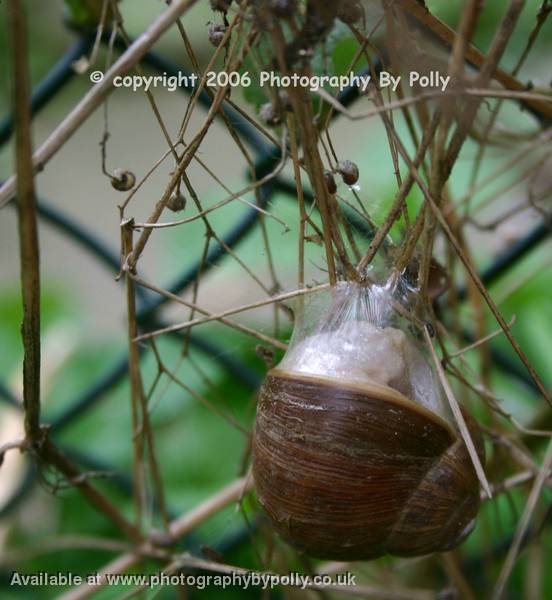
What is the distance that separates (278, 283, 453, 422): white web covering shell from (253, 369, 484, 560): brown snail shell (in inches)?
0.6

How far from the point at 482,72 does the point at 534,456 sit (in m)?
0.49

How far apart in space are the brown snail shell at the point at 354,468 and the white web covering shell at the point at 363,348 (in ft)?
0.05

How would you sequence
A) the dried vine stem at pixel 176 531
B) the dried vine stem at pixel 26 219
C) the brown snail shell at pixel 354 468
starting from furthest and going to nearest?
the dried vine stem at pixel 176 531 < the brown snail shell at pixel 354 468 < the dried vine stem at pixel 26 219

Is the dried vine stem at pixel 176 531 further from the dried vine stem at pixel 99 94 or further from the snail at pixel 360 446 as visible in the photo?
the dried vine stem at pixel 99 94

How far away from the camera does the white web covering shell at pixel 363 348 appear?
0.45m

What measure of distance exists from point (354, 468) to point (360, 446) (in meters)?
0.01

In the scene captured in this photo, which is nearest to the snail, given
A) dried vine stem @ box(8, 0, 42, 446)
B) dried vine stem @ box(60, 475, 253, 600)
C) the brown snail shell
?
the brown snail shell

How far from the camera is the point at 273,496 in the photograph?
449 mm

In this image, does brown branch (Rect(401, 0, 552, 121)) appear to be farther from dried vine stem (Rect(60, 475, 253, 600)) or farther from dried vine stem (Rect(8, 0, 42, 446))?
dried vine stem (Rect(60, 475, 253, 600))

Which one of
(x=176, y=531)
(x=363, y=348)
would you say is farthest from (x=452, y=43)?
(x=176, y=531)

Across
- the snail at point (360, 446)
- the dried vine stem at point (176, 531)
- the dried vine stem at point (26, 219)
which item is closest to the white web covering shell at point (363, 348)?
the snail at point (360, 446)

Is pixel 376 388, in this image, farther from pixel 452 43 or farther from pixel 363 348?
pixel 452 43

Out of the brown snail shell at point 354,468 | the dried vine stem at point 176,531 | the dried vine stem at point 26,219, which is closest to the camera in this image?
the dried vine stem at point 26,219

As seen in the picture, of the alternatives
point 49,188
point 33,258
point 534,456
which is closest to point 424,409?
point 33,258
